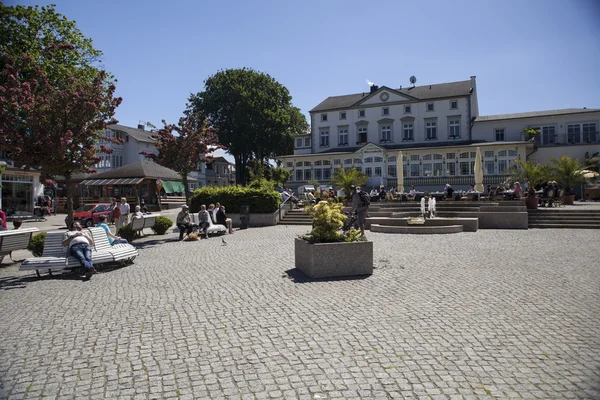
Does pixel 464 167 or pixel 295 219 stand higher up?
pixel 464 167

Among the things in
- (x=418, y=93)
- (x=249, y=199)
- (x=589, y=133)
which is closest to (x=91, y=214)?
(x=249, y=199)

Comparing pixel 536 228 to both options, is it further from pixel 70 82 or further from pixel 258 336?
pixel 70 82

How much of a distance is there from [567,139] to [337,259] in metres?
46.1

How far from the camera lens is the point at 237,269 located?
385 inches

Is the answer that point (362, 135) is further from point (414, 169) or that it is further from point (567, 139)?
point (567, 139)

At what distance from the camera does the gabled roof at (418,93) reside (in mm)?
48281

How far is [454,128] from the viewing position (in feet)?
155

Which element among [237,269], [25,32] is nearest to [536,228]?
[237,269]

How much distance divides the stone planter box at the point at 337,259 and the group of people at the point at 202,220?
8790 millimetres

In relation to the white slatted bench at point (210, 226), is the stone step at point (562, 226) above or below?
below

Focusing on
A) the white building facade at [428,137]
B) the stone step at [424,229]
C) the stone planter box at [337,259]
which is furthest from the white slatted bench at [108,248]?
the white building facade at [428,137]

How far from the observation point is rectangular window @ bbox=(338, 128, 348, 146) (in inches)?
2064

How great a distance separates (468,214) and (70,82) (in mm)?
16738

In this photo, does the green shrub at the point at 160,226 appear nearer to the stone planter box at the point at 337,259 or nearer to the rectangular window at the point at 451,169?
the stone planter box at the point at 337,259
